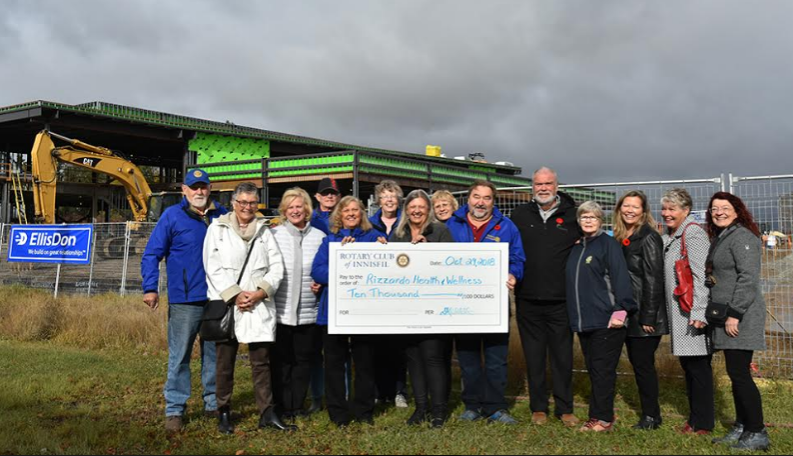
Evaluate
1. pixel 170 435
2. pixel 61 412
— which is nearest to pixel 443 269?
pixel 170 435

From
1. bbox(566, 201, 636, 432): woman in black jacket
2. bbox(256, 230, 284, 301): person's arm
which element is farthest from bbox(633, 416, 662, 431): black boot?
bbox(256, 230, 284, 301): person's arm

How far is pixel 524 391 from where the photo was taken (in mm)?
6637

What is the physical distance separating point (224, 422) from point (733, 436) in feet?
13.3

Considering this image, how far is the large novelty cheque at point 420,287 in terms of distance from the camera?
206 inches

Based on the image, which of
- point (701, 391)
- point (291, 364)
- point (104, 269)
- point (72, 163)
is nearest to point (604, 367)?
point (701, 391)

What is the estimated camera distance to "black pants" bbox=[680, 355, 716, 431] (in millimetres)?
4977

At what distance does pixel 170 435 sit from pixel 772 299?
20.8ft

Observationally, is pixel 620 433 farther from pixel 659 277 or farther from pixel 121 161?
pixel 121 161

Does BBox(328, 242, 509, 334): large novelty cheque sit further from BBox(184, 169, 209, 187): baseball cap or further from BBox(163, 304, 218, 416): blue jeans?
BBox(184, 169, 209, 187): baseball cap

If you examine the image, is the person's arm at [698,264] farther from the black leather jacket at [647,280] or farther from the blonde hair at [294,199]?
the blonde hair at [294,199]

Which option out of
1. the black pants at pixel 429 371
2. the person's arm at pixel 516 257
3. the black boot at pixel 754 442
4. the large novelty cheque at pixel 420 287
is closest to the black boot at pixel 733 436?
the black boot at pixel 754 442

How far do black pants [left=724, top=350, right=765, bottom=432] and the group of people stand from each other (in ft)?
0.03

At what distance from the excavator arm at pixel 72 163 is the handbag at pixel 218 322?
21.6 meters

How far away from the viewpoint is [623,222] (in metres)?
5.21
